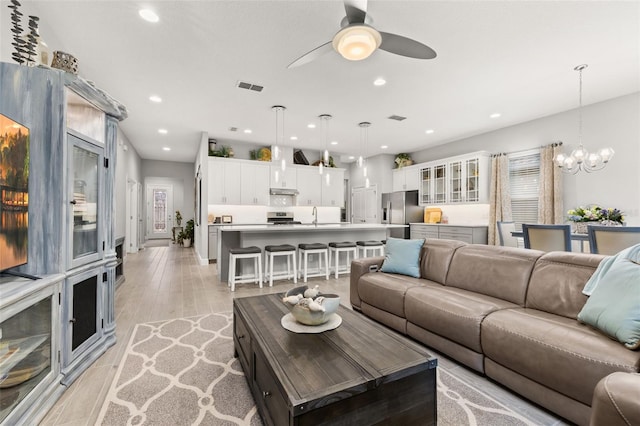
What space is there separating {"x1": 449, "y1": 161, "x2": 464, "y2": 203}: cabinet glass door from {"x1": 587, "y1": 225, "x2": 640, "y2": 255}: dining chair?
3.80 m

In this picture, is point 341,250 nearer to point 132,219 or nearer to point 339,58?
point 339,58

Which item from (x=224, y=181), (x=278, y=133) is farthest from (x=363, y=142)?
(x=224, y=181)

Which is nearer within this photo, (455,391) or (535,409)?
(535,409)

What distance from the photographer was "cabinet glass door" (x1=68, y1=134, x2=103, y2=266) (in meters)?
2.04

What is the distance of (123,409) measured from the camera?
1694 millimetres

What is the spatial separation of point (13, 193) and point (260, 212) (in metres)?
5.87

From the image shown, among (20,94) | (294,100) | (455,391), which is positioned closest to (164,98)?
(294,100)

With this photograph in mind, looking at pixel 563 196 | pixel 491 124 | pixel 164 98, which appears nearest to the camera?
pixel 164 98

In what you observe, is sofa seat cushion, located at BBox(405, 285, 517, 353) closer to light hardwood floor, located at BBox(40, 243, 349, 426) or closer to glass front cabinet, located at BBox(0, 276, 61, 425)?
light hardwood floor, located at BBox(40, 243, 349, 426)

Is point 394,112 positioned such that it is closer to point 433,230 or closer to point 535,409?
point 433,230

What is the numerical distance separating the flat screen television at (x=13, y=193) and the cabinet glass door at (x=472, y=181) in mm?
6977

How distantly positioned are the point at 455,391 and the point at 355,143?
6235 mm

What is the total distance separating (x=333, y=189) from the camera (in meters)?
8.20

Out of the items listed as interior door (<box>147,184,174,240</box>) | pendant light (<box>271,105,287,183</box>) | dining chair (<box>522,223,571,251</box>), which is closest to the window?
dining chair (<box>522,223,571,251</box>)
